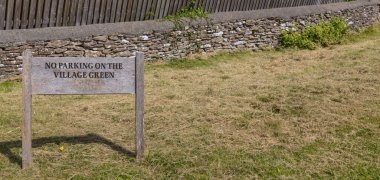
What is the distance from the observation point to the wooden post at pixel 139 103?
16.9ft

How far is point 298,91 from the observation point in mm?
7500

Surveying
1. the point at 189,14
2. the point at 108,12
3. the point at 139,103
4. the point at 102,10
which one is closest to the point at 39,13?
the point at 102,10

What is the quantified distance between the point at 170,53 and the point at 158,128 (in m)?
4.01

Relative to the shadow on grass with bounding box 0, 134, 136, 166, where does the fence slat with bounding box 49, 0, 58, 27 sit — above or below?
above

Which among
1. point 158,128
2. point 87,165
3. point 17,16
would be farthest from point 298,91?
point 17,16

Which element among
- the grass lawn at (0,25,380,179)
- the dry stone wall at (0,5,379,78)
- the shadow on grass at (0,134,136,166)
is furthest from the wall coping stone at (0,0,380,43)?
the shadow on grass at (0,134,136,166)

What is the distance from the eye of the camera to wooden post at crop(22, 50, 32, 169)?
488cm

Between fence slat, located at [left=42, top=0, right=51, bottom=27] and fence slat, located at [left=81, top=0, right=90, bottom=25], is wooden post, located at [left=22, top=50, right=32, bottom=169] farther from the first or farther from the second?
fence slat, located at [left=81, top=0, right=90, bottom=25]

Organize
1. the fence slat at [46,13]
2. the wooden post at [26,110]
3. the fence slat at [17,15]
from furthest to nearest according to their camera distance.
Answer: the fence slat at [46,13] → the fence slat at [17,15] → the wooden post at [26,110]

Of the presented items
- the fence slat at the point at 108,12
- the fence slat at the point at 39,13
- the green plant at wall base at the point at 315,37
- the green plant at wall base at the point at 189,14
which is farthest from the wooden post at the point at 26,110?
the green plant at wall base at the point at 315,37

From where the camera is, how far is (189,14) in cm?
1031

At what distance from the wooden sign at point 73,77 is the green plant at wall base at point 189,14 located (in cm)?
506

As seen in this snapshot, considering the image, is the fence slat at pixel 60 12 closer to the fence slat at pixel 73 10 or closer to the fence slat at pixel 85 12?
the fence slat at pixel 73 10

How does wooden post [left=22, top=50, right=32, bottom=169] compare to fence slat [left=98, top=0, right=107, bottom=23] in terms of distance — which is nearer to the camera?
wooden post [left=22, top=50, right=32, bottom=169]
